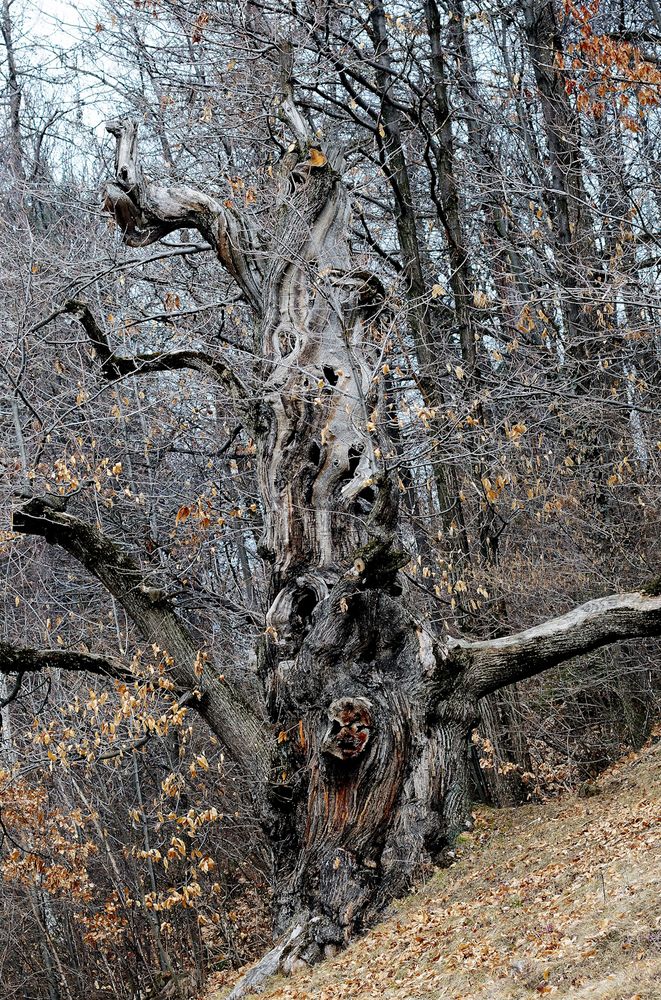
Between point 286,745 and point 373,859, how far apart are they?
1.13 meters

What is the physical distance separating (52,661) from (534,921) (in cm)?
459

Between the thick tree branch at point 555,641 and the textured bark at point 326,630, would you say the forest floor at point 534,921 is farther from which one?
the thick tree branch at point 555,641

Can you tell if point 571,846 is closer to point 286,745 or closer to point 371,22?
point 286,745

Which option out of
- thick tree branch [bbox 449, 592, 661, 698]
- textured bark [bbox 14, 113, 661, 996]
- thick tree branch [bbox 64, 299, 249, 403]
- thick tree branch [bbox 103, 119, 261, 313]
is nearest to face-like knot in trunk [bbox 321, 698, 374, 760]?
textured bark [bbox 14, 113, 661, 996]

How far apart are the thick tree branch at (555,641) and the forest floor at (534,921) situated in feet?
4.24

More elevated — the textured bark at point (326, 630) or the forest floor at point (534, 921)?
the textured bark at point (326, 630)

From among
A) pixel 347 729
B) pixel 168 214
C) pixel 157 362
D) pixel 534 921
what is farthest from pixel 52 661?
pixel 534 921

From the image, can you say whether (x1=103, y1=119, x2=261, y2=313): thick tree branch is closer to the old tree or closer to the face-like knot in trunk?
the old tree

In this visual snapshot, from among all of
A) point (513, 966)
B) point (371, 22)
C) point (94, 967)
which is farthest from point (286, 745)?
point (371, 22)

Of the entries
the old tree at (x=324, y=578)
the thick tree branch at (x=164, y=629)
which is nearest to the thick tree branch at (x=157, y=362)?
the old tree at (x=324, y=578)

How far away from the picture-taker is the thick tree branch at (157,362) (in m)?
9.23

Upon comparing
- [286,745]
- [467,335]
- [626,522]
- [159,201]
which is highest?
[159,201]

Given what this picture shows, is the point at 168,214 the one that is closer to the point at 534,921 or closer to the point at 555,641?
the point at 555,641

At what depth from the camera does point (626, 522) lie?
10.7 meters
